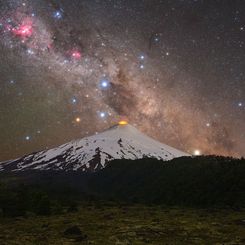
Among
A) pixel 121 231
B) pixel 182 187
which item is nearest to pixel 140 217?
pixel 121 231

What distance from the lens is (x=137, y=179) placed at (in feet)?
500

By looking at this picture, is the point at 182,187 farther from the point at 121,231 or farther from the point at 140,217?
the point at 121,231

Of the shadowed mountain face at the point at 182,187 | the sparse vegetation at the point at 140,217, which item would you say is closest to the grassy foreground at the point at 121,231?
the sparse vegetation at the point at 140,217

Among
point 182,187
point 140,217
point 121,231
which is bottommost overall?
point 121,231

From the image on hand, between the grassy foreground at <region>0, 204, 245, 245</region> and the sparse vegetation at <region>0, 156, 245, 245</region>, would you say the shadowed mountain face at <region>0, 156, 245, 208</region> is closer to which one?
the sparse vegetation at <region>0, 156, 245, 245</region>

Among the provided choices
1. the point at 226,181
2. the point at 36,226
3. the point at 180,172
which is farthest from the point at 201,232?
the point at 180,172

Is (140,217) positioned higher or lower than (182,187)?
lower

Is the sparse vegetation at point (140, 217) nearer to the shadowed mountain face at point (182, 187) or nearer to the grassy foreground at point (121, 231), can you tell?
the grassy foreground at point (121, 231)

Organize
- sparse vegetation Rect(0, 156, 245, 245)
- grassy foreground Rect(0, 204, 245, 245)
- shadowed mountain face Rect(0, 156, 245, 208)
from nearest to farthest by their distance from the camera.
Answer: grassy foreground Rect(0, 204, 245, 245)
sparse vegetation Rect(0, 156, 245, 245)
shadowed mountain face Rect(0, 156, 245, 208)

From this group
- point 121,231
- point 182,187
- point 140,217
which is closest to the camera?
point 121,231

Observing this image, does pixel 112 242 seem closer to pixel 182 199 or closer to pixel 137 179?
pixel 182 199

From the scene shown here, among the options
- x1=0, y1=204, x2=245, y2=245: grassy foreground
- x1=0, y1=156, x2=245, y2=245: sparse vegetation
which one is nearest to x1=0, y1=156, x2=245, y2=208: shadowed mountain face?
x1=0, y1=156, x2=245, y2=245: sparse vegetation

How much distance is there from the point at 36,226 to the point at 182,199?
48.8m

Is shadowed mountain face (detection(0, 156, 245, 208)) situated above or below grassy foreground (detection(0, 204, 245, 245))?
above
